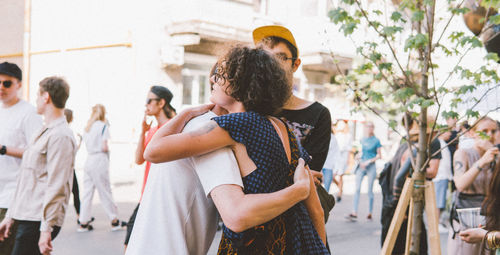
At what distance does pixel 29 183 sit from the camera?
3.33 meters

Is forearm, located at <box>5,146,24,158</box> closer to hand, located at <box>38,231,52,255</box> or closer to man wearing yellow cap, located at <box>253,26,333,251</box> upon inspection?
hand, located at <box>38,231,52,255</box>

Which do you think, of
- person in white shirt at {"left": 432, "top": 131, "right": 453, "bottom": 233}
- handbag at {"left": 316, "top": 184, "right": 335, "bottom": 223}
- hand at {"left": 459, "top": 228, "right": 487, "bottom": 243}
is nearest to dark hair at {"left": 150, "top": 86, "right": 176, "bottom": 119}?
handbag at {"left": 316, "top": 184, "right": 335, "bottom": 223}

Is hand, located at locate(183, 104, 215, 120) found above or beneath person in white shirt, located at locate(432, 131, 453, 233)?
above

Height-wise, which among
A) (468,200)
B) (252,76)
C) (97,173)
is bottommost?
(97,173)

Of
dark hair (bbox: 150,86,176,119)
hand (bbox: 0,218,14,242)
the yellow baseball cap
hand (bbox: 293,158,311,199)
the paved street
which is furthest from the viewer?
the paved street

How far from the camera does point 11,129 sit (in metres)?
3.85

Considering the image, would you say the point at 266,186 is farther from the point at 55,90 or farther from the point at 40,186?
the point at 55,90

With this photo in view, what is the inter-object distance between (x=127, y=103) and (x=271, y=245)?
1355cm

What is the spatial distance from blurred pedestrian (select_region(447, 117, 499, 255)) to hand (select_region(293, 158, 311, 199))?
2338 millimetres

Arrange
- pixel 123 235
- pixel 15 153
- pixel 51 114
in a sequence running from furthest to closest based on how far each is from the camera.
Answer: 1. pixel 123 235
2. pixel 15 153
3. pixel 51 114

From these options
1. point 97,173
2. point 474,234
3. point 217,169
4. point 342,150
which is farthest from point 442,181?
point 217,169

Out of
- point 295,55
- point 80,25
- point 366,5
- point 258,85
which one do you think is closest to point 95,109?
point 366,5

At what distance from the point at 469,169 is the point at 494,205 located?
136cm

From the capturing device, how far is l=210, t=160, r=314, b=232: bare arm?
56.5 inches
